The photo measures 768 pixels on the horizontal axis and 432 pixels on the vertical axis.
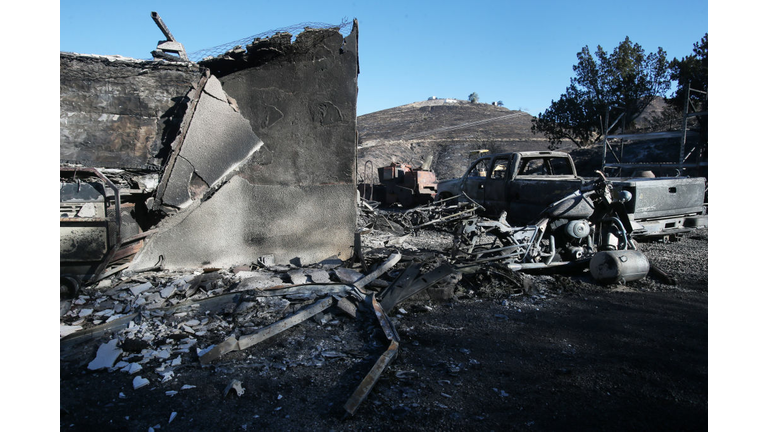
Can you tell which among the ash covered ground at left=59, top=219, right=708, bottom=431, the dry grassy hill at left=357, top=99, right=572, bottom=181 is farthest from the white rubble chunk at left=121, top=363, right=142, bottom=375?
the dry grassy hill at left=357, top=99, right=572, bottom=181

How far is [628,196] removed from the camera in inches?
215

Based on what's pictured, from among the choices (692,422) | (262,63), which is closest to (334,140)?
(262,63)

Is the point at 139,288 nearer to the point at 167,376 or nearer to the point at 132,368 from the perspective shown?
the point at 132,368

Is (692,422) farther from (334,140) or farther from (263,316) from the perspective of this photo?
(334,140)

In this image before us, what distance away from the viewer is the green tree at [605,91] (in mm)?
22625

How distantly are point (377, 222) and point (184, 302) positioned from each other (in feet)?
16.9

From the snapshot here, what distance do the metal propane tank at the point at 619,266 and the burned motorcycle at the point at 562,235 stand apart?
0.10ft

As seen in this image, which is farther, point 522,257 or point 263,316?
point 522,257

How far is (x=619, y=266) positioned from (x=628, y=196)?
44.5 inches

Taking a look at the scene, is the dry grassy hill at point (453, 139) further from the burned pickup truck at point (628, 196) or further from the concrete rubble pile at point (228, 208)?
the concrete rubble pile at point (228, 208)

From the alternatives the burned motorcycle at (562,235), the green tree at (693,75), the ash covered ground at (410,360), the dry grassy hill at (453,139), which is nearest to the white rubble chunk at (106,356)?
the ash covered ground at (410,360)

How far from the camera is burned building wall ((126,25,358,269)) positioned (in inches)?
213

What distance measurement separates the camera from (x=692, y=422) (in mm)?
2473

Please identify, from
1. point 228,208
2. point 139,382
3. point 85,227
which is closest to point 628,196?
point 228,208
